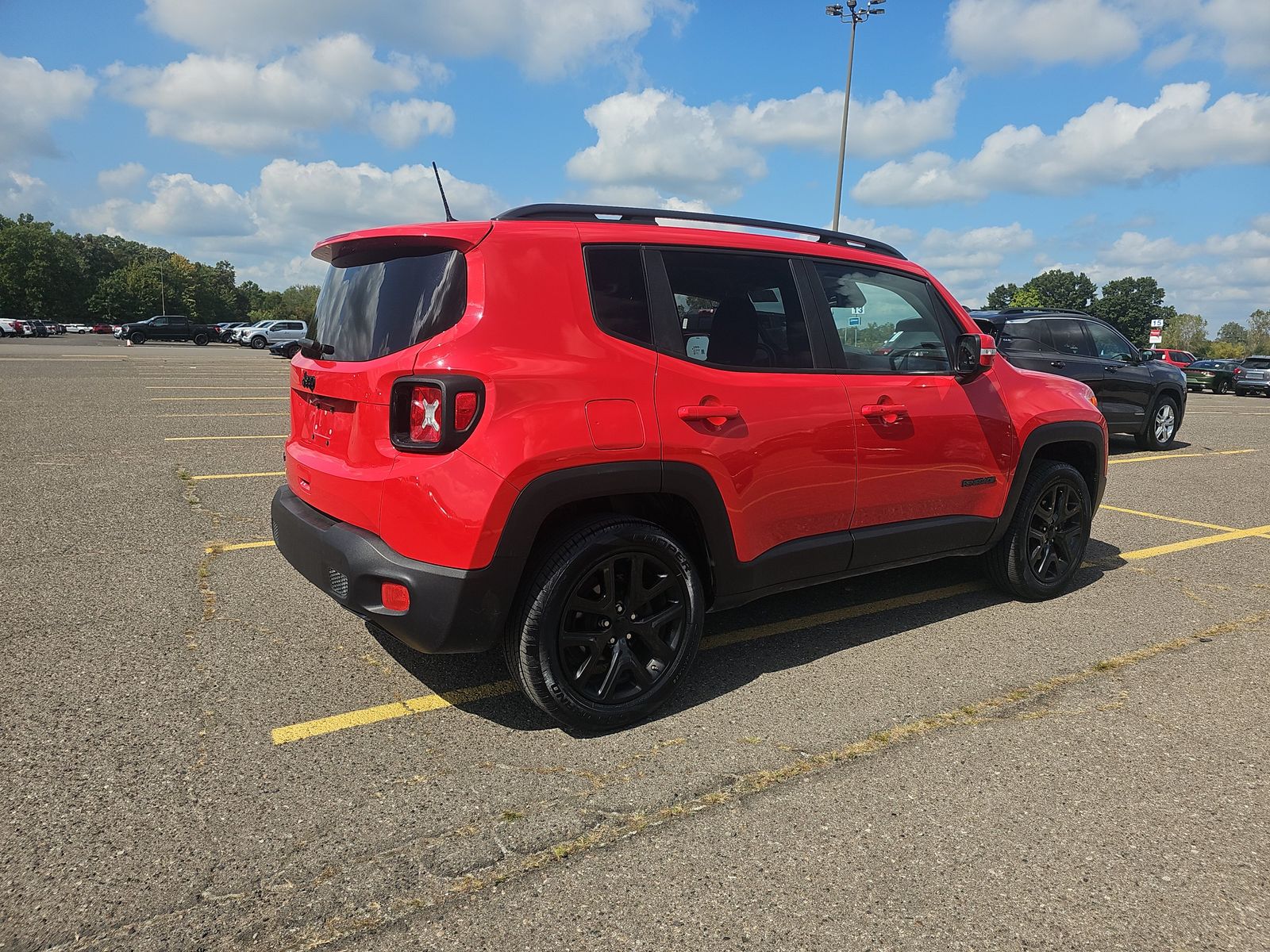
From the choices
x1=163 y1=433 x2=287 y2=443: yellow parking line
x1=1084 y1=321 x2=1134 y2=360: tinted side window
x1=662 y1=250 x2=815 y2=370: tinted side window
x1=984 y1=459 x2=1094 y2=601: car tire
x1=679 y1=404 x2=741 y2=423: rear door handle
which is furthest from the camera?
x1=1084 y1=321 x2=1134 y2=360: tinted side window

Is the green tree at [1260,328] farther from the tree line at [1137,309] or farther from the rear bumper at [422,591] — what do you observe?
the rear bumper at [422,591]

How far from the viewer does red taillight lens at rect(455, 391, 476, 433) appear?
8.73 ft

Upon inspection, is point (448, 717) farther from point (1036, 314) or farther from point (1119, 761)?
point (1036, 314)

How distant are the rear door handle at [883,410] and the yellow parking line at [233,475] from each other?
5.71 metres

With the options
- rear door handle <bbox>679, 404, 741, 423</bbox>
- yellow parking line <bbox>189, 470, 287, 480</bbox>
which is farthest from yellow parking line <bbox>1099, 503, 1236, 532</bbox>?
yellow parking line <bbox>189, 470, 287, 480</bbox>

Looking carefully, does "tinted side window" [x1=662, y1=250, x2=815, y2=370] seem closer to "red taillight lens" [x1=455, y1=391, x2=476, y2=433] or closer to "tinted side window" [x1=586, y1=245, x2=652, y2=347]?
"tinted side window" [x1=586, y1=245, x2=652, y2=347]

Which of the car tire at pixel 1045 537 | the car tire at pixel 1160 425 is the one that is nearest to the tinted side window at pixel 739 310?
the car tire at pixel 1045 537

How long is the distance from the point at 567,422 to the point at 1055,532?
3264 mm

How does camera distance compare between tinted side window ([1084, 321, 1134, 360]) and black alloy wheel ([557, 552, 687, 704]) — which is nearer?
black alloy wheel ([557, 552, 687, 704])

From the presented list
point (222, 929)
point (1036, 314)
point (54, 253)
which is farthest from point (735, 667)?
point (54, 253)

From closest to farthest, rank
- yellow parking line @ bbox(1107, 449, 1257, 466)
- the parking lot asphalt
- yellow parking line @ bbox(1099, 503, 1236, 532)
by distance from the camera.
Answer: the parking lot asphalt < yellow parking line @ bbox(1099, 503, 1236, 532) < yellow parking line @ bbox(1107, 449, 1257, 466)

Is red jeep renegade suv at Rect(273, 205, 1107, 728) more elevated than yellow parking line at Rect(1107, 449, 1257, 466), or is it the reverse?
red jeep renegade suv at Rect(273, 205, 1107, 728)

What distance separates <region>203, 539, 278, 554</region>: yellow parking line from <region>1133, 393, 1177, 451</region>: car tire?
1116cm

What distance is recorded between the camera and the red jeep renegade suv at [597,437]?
2719 millimetres
